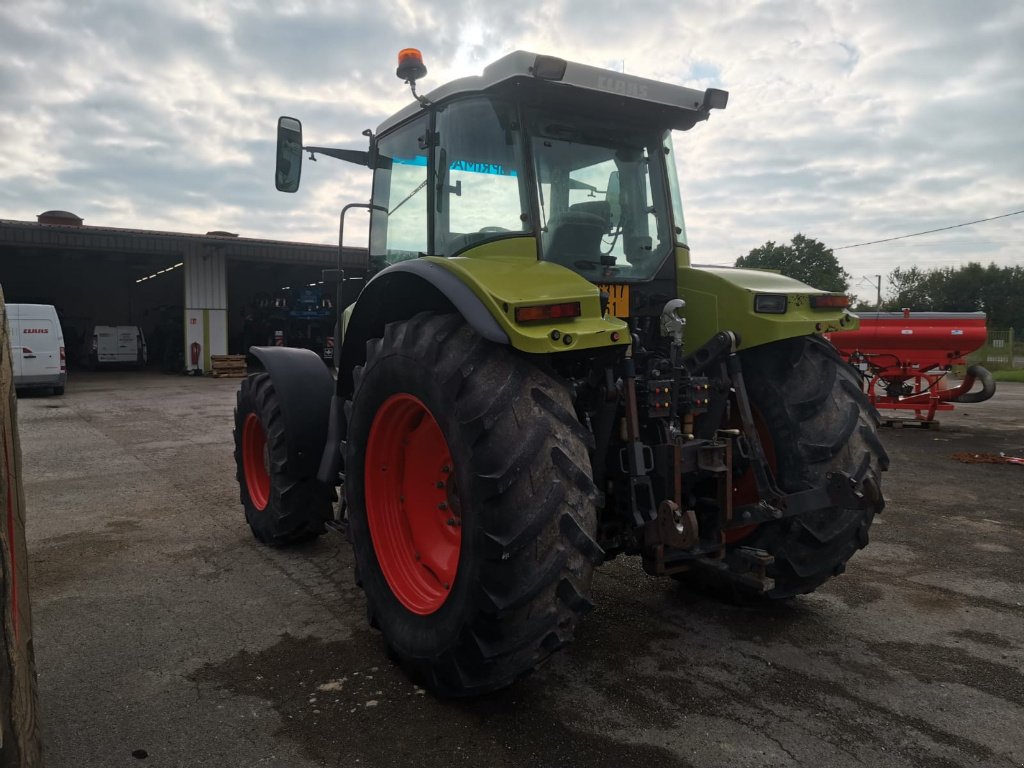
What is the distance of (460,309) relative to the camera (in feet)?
8.67

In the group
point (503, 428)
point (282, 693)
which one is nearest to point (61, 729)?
point (282, 693)

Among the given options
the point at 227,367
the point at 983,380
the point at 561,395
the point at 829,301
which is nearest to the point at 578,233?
the point at 561,395

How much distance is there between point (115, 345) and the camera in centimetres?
2322

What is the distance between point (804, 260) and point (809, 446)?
51.9 meters

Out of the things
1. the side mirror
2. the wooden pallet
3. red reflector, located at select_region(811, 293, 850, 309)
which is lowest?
the wooden pallet

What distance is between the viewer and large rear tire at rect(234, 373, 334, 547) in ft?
14.5

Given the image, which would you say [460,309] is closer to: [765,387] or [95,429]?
[765,387]

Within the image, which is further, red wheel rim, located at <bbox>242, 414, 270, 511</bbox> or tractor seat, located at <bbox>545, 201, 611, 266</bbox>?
red wheel rim, located at <bbox>242, 414, 270, 511</bbox>

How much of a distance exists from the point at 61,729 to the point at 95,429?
352 inches

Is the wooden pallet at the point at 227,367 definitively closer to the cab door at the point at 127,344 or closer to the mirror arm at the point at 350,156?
the cab door at the point at 127,344

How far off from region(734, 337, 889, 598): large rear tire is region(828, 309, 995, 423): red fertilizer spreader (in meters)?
6.64

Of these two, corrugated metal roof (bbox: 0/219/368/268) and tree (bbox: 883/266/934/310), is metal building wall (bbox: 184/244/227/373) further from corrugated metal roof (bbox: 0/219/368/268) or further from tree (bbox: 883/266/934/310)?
tree (bbox: 883/266/934/310)

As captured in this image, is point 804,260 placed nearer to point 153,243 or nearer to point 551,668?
point 153,243

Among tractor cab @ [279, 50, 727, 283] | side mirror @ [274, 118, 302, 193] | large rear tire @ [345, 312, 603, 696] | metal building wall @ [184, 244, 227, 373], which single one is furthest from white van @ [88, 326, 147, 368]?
large rear tire @ [345, 312, 603, 696]
